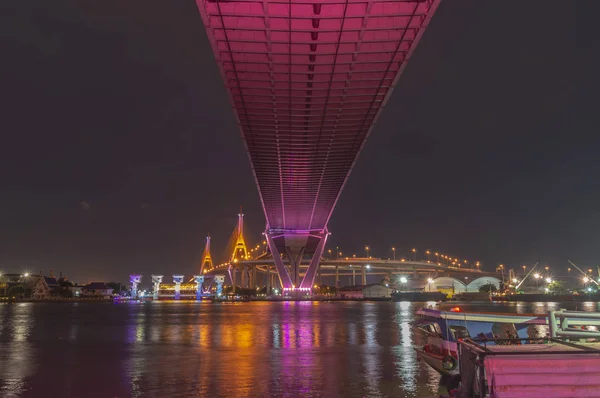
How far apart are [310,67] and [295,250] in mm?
88076

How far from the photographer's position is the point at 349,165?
63875 mm

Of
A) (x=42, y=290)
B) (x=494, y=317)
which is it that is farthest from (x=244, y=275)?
(x=494, y=317)

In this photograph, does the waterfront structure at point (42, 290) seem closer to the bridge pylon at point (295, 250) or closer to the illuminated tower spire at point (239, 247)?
the illuminated tower spire at point (239, 247)

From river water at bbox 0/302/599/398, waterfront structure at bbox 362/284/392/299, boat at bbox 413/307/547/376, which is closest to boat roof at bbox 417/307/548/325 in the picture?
boat at bbox 413/307/547/376

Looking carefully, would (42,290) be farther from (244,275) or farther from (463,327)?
(463,327)

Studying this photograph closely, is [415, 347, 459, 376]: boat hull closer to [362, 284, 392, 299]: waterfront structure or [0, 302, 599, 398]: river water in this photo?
[0, 302, 599, 398]: river water

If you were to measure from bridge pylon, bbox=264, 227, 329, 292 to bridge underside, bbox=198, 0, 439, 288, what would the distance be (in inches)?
1852

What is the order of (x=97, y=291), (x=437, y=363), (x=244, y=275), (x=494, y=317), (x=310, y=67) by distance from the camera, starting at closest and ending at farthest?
(x=437, y=363) → (x=494, y=317) → (x=310, y=67) → (x=244, y=275) → (x=97, y=291)

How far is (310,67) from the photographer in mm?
37625

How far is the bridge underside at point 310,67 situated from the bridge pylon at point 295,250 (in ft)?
154

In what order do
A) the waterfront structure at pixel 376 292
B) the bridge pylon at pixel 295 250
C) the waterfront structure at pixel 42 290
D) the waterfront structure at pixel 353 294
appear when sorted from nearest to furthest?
1. the bridge pylon at pixel 295 250
2. the waterfront structure at pixel 376 292
3. the waterfront structure at pixel 42 290
4. the waterfront structure at pixel 353 294

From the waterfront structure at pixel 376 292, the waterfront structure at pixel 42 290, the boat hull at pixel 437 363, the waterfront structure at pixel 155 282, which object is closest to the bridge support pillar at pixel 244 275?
the waterfront structure at pixel 155 282

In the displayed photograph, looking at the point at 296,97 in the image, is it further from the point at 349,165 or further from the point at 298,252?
the point at 298,252

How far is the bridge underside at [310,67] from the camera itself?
2912cm
